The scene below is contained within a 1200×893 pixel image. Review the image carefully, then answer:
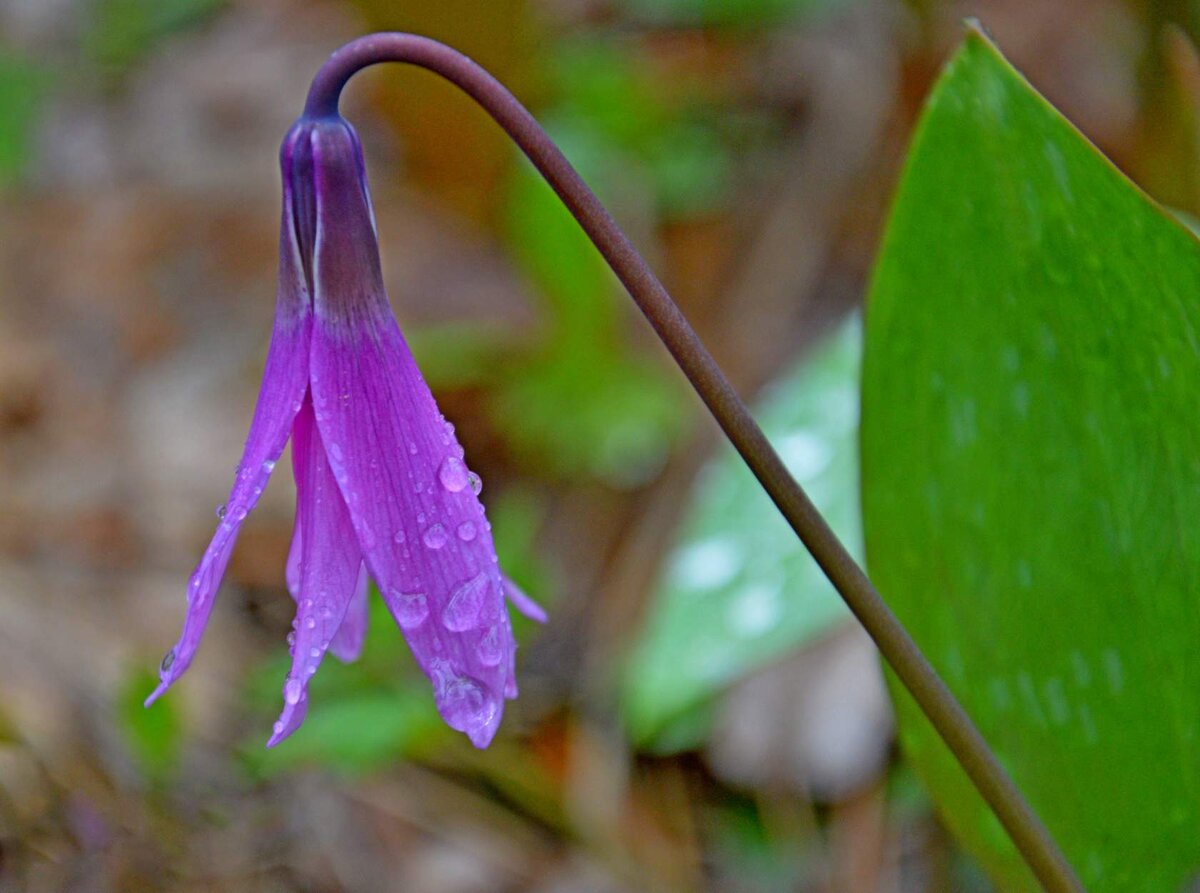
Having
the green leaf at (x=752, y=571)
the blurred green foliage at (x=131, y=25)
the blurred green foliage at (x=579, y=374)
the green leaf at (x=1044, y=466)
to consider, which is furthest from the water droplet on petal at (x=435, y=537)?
the blurred green foliage at (x=131, y=25)

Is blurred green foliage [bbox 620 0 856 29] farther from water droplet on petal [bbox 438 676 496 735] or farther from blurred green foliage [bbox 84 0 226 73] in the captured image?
water droplet on petal [bbox 438 676 496 735]

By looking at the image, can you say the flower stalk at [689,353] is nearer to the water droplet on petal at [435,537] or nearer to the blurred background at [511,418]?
the water droplet on petal at [435,537]

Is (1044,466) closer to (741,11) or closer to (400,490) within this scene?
(400,490)

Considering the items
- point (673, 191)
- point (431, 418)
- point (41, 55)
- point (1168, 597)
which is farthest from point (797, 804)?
point (41, 55)

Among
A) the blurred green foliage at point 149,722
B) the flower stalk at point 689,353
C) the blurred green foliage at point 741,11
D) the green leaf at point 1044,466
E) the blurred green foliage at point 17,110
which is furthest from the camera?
the blurred green foliage at point 741,11

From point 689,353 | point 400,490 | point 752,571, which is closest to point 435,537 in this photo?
point 400,490

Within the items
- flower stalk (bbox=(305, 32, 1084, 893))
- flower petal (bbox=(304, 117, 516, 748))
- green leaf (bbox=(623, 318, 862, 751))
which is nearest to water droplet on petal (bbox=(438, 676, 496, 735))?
flower petal (bbox=(304, 117, 516, 748))
